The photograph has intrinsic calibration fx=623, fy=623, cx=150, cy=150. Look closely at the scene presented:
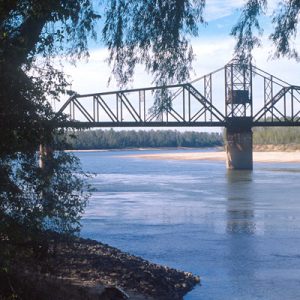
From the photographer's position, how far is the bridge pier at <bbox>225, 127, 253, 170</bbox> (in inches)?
3327

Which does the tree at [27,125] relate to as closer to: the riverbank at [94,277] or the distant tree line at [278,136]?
the riverbank at [94,277]

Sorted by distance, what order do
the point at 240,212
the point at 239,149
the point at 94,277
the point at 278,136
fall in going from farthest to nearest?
1. the point at 278,136
2. the point at 239,149
3. the point at 240,212
4. the point at 94,277

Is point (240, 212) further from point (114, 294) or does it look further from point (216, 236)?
point (114, 294)

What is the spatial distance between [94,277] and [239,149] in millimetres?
76760

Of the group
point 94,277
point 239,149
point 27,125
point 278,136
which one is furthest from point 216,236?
point 278,136

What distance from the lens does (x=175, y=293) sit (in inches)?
504

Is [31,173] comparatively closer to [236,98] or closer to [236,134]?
[236,98]

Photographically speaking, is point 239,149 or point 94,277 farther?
point 239,149

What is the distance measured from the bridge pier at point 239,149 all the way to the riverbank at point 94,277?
6865 centimetres

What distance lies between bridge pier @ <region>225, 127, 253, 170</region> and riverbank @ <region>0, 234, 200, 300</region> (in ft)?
225

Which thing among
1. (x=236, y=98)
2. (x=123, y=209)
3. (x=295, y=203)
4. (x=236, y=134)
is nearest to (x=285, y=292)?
(x=123, y=209)

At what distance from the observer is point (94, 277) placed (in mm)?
12727

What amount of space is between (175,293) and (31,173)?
20.9ft

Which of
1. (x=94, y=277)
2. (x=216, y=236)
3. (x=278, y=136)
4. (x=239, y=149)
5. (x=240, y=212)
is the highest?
(x=278, y=136)
